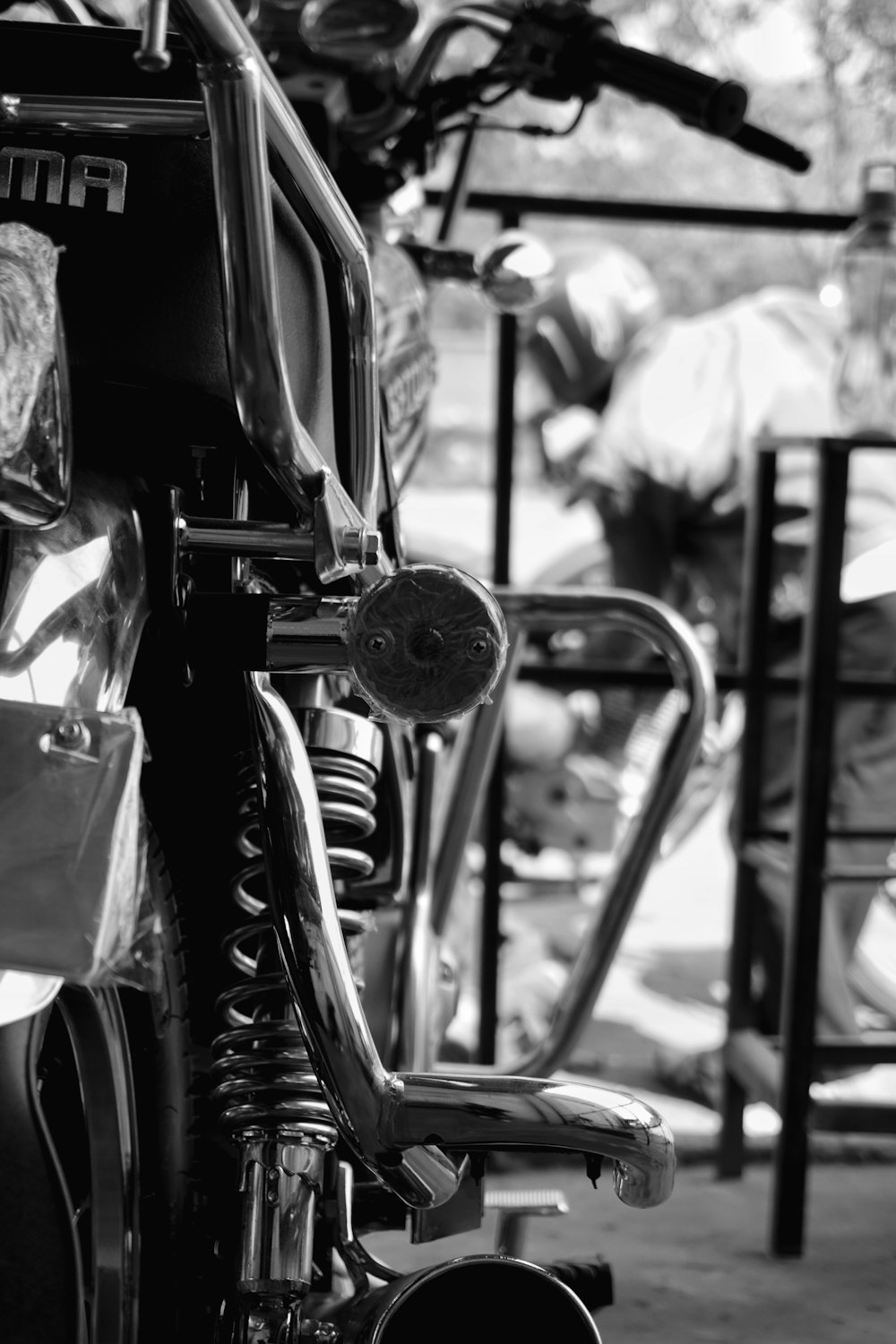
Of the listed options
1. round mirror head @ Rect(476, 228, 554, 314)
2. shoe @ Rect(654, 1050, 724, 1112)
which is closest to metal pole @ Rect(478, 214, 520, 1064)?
shoe @ Rect(654, 1050, 724, 1112)

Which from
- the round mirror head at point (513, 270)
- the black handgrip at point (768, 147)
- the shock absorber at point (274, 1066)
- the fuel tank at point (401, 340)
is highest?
the black handgrip at point (768, 147)

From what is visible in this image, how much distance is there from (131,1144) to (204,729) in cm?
19

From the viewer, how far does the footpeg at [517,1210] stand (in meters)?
0.89

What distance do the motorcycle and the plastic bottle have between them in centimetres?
102

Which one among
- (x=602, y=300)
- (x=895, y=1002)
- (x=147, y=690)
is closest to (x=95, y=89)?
(x=147, y=690)

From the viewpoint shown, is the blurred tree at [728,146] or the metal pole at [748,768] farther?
the blurred tree at [728,146]

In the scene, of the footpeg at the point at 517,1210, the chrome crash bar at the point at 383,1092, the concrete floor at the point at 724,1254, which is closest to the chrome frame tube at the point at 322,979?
the chrome crash bar at the point at 383,1092

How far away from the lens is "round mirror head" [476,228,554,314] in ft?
3.43

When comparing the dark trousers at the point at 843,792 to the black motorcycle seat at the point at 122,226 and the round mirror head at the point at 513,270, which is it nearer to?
the round mirror head at the point at 513,270

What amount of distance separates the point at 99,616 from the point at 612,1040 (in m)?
1.99

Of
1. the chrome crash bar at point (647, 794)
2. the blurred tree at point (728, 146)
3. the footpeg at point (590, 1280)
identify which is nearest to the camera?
the footpeg at point (590, 1280)

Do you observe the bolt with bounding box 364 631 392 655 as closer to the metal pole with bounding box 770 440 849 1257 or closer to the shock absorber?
the shock absorber

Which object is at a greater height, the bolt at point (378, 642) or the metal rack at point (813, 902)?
the bolt at point (378, 642)

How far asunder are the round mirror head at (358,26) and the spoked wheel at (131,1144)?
0.51 metres
